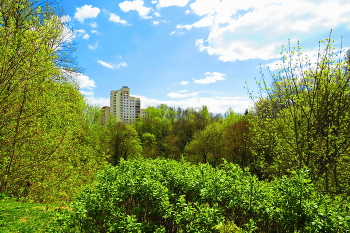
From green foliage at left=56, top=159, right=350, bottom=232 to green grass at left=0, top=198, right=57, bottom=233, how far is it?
2.06m

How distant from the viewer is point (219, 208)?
3.42 m

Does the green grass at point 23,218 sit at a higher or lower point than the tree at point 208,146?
lower

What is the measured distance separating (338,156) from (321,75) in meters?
3.08

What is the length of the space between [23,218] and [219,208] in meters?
6.40

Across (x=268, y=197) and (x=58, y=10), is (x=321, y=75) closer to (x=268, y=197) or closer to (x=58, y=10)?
(x=268, y=197)

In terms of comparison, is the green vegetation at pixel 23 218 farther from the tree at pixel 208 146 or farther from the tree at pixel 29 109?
the tree at pixel 208 146

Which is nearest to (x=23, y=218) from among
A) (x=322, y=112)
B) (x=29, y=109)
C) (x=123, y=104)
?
(x=29, y=109)

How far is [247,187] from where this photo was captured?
379 centimetres

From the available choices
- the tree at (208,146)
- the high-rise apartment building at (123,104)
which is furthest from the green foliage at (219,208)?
the high-rise apartment building at (123,104)

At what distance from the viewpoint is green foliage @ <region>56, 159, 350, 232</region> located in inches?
117

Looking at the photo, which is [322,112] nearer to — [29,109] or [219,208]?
[219,208]

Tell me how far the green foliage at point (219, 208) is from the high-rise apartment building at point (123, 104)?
102826 mm

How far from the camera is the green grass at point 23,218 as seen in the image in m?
5.38

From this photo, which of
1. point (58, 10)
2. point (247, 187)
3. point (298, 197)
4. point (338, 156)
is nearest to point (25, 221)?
point (247, 187)
